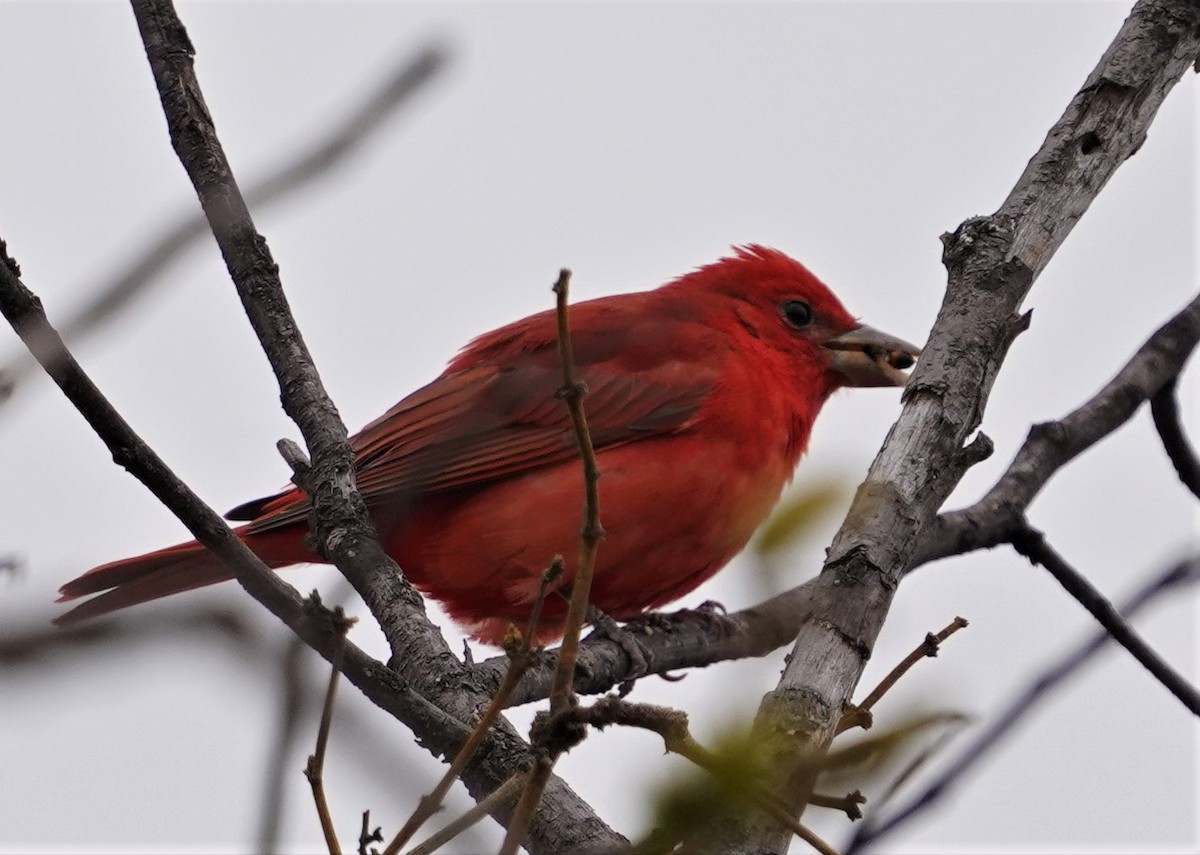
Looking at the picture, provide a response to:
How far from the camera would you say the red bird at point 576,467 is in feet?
17.8

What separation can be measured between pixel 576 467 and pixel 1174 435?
2087mm

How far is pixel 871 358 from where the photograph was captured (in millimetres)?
6430

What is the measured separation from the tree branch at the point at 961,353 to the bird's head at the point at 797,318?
2.35 m

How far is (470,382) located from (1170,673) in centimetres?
313

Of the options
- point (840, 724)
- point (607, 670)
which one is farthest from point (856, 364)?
point (840, 724)

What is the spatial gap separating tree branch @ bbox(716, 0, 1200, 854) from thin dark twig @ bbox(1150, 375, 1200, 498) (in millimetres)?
991

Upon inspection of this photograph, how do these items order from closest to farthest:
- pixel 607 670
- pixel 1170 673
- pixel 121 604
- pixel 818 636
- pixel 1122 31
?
pixel 818 636 → pixel 1170 673 → pixel 1122 31 → pixel 607 670 → pixel 121 604

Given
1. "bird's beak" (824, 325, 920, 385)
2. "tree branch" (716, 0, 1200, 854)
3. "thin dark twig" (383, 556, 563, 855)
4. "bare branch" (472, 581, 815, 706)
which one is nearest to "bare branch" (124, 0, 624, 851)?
"bare branch" (472, 581, 815, 706)

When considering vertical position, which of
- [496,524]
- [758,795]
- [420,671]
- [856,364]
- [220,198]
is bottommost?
[758,795]

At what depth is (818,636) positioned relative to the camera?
304 cm

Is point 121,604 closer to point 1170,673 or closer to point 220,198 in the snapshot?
point 220,198

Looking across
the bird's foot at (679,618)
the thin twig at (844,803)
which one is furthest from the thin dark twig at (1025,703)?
the bird's foot at (679,618)

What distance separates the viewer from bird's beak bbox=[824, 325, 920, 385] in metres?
6.37

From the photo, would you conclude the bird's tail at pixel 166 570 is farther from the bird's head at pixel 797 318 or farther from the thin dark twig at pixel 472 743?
the thin dark twig at pixel 472 743
